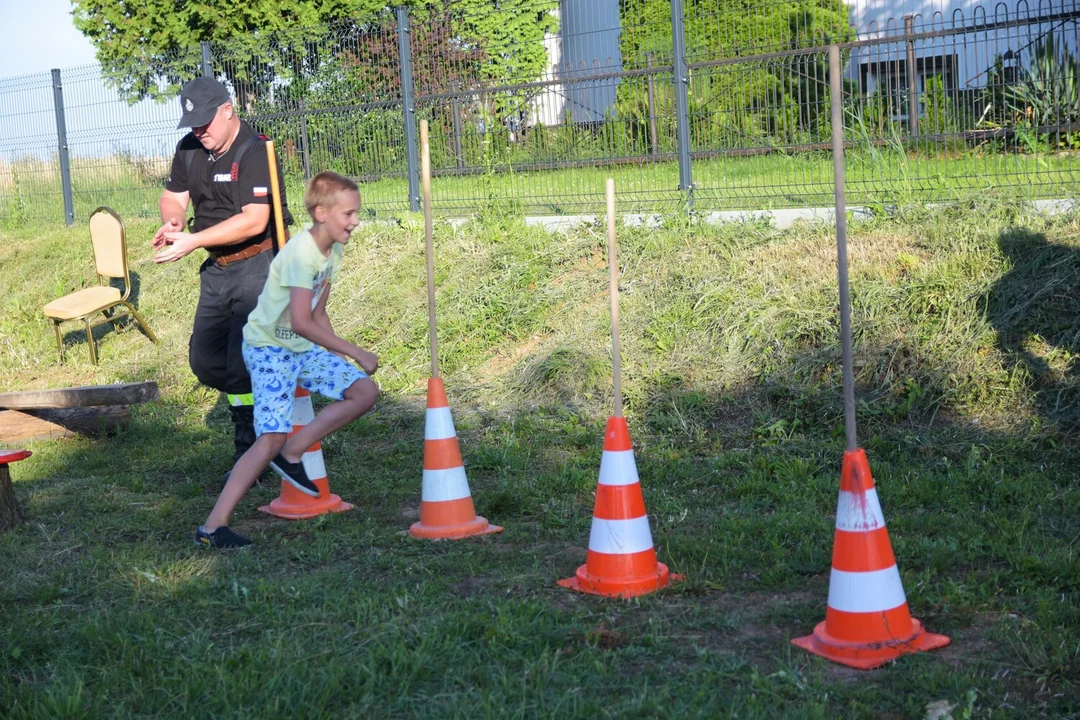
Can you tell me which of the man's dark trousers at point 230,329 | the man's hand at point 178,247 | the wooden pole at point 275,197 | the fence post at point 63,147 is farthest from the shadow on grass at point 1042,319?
the fence post at point 63,147

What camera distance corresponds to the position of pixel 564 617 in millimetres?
3719

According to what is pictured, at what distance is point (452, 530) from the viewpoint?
477cm

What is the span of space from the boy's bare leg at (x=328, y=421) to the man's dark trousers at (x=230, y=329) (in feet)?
3.17

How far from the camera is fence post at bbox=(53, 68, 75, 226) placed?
1516cm

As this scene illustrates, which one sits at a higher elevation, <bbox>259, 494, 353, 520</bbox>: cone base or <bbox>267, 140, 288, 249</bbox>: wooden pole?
<bbox>267, 140, 288, 249</bbox>: wooden pole

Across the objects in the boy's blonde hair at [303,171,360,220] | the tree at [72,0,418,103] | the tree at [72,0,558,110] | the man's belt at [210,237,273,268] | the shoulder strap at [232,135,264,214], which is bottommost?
the man's belt at [210,237,273,268]

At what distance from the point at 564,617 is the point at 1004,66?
647cm

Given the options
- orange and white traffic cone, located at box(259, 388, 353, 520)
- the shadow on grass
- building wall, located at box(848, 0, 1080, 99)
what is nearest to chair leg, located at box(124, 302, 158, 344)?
orange and white traffic cone, located at box(259, 388, 353, 520)

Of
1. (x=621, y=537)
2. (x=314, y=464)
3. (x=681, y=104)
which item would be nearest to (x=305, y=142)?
(x=681, y=104)

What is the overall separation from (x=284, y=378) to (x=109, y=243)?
7077mm

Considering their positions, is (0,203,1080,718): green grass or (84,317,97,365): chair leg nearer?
(0,203,1080,718): green grass

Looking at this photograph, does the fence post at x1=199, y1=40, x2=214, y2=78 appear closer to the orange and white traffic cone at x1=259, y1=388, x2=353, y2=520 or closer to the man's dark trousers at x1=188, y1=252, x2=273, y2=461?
the man's dark trousers at x1=188, y1=252, x2=273, y2=461

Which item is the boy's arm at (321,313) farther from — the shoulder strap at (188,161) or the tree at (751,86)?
the tree at (751,86)

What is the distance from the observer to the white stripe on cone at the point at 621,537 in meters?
3.96
